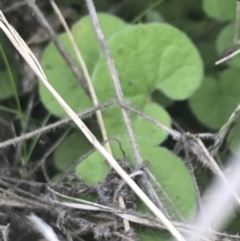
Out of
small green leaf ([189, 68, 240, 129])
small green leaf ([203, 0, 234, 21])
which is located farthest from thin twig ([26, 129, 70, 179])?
small green leaf ([203, 0, 234, 21])

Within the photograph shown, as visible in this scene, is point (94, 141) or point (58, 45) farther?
point (58, 45)

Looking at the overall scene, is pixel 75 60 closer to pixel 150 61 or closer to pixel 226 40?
pixel 150 61

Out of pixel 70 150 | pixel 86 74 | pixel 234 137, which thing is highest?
pixel 86 74

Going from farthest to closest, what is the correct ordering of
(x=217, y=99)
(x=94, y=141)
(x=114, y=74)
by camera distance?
1. (x=217, y=99)
2. (x=114, y=74)
3. (x=94, y=141)

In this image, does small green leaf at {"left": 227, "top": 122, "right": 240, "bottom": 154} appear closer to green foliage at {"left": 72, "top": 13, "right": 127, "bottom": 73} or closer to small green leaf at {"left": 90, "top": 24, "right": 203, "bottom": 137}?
small green leaf at {"left": 90, "top": 24, "right": 203, "bottom": 137}

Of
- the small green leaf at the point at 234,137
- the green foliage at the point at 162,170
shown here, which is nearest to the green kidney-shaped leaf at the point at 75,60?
the green foliage at the point at 162,170

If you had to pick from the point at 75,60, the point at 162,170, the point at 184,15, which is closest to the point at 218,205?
the point at 162,170

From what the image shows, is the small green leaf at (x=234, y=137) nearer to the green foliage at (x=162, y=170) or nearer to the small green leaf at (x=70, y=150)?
the green foliage at (x=162, y=170)
